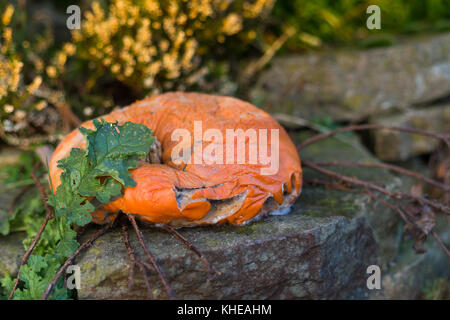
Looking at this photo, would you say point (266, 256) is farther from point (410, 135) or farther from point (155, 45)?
point (410, 135)

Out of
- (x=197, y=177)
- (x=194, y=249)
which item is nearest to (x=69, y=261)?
(x=194, y=249)

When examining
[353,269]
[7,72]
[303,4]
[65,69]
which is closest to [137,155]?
[353,269]

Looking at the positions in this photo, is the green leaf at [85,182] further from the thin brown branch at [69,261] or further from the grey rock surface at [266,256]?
the grey rock surface at [266,256]

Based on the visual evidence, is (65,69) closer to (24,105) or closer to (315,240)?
(24,105)

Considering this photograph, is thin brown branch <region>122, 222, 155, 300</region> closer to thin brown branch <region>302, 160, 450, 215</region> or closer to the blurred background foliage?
thin brown branch <region>302, 160, 450, 215</region>

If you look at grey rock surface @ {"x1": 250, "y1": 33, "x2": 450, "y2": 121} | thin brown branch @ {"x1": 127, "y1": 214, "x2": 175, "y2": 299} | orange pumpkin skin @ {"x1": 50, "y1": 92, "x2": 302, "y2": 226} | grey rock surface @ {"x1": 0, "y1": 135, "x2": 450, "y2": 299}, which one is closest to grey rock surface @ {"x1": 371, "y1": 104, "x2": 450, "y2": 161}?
grey rock surface @ {"x1": 250, "y1": 33, "x2": 450, "y2": 121}
